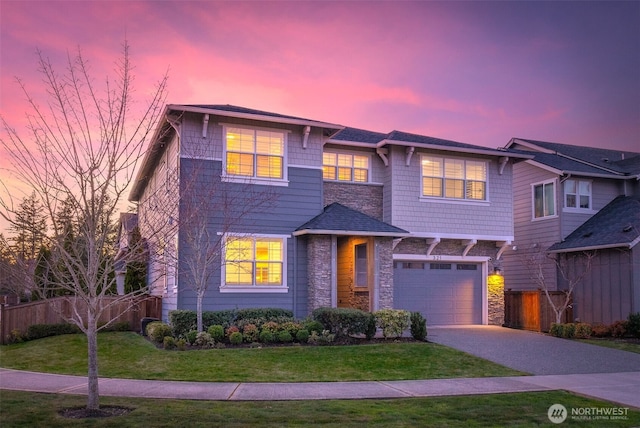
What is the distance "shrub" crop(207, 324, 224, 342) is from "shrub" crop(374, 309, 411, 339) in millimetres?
4424

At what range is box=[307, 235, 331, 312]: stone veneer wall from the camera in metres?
18.5

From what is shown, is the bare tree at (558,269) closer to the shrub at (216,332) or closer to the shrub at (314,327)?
the shrub at (314,327)

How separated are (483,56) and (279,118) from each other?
7.53 m

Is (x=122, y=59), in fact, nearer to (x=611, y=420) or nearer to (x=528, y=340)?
(x=611, y=420)

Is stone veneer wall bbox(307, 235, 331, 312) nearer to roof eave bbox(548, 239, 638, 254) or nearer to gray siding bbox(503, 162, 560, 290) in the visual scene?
roof eave bbox(548, 239, 638, 254)

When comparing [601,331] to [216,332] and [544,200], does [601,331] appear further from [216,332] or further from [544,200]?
[216,332]

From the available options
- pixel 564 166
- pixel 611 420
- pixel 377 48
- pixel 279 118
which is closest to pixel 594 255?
pixel 564 166

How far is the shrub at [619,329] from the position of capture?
19.8m

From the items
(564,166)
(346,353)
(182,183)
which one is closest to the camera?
(346,353)

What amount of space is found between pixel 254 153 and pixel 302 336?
20.4 feet

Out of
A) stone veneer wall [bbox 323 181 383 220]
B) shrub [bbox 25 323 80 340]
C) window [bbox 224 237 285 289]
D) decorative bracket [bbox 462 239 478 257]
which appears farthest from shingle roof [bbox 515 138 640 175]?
shrub [bbox 25 323 80 340]

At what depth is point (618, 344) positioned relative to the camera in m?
18.3

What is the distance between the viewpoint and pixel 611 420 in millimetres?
9070

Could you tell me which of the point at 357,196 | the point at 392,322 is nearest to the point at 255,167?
the point at 357,196
